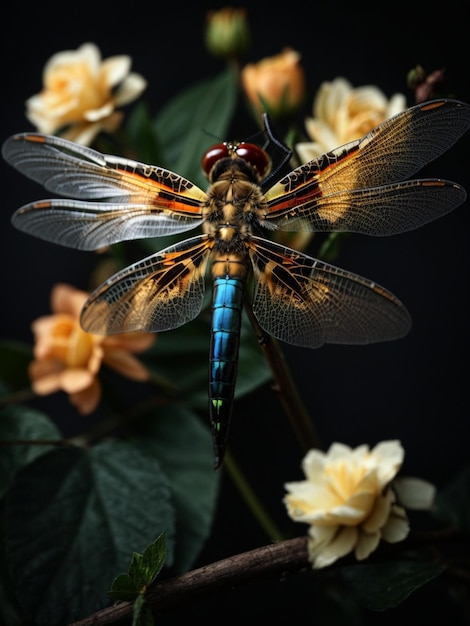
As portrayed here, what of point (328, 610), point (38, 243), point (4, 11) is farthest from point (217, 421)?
point (4, 11)

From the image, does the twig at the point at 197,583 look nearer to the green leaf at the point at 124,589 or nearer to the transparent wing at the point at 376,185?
the green leaf at the point at 124,589

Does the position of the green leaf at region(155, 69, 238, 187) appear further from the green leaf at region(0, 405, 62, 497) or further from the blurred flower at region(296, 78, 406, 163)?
the green leaf at region(0, 405, 62, 497)

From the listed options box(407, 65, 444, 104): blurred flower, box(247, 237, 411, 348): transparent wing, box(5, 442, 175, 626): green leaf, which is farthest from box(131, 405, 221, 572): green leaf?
box(407, 65, 444, 104): blurred flower

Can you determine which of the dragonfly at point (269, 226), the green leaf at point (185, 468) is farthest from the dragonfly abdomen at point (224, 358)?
the green leaf at point (185, 468)

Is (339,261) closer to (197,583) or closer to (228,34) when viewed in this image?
(228,34)

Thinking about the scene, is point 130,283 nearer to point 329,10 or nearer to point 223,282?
point 223,282

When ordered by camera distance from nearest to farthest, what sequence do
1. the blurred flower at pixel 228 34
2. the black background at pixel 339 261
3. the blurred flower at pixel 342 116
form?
the blurred flower at pixel 342 116, the blurred flower at pixel 228 34, the black background at pixel 339 261
